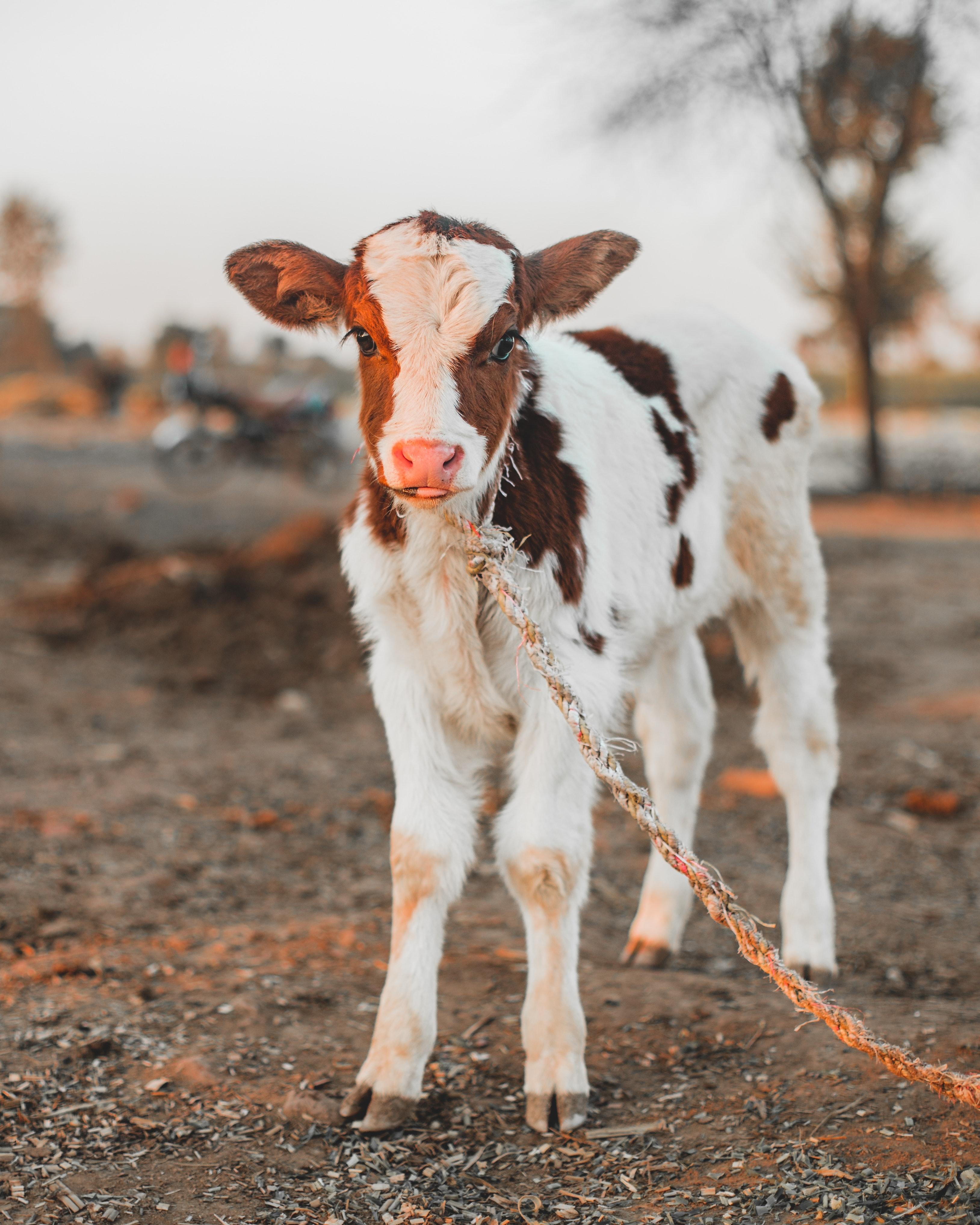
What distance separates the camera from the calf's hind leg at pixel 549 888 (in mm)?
3350

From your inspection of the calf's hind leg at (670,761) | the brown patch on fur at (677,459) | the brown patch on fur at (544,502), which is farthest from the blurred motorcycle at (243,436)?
the brown patch on fur at (544,502)

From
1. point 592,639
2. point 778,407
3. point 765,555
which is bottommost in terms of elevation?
point 592,639

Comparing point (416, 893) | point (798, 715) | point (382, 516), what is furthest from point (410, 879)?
point (798, 715)

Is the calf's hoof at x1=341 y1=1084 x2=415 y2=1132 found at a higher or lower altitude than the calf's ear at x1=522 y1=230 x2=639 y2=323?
lower

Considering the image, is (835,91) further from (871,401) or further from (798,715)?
(798,715)

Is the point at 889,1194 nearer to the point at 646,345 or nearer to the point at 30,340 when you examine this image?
the point at 646,345

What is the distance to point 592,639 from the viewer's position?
3525 mm

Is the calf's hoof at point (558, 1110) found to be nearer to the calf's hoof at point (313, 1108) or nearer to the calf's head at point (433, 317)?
the calf's hoof at point (313, 1108)

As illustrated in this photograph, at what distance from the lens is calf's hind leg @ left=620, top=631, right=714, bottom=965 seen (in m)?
4.50

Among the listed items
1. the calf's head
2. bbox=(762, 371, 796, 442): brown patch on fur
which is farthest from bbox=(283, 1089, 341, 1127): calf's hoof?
bbox=(762, 371, 796, 442): brown patch on fur

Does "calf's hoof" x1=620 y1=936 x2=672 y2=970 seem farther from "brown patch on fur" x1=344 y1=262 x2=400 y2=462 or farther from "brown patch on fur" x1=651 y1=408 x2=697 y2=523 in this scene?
"brown patch on fur" x1=344 y1=262 x2=400 y2=462

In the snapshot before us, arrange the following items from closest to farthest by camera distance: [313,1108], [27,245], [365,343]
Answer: [365,343], [313,1108], [27,245]

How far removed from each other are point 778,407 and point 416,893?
2503mm

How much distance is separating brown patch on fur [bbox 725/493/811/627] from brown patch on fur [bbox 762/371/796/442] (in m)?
0.28
